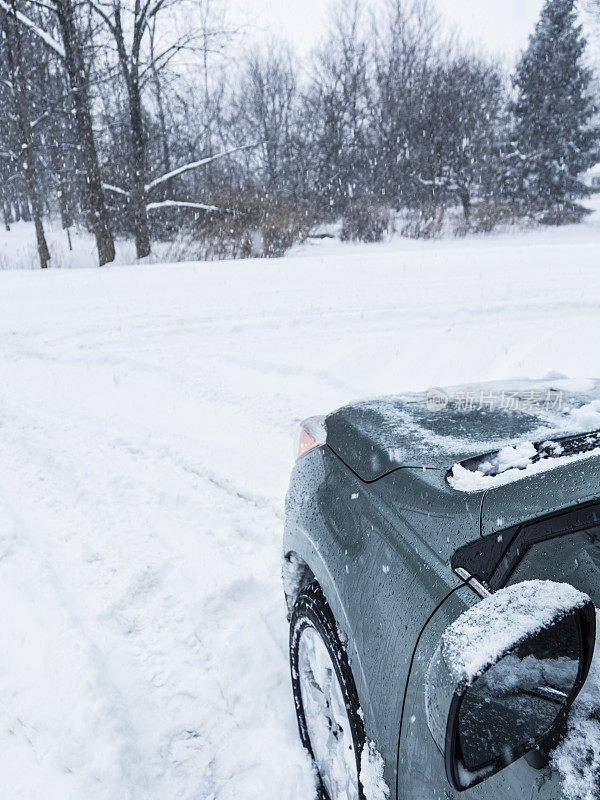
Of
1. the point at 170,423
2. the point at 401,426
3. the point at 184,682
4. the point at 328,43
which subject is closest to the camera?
the point at 401,426

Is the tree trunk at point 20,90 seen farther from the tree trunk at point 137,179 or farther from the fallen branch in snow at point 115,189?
the tree trunk at point 137,179

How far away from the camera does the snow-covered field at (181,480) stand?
2223mm

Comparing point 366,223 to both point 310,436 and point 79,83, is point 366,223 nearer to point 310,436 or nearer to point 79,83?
point 79,83

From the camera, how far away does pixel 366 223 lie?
19.4m

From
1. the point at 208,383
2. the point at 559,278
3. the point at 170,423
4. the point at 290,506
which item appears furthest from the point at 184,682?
the point at 559,278

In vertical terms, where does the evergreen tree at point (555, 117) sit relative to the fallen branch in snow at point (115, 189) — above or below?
above

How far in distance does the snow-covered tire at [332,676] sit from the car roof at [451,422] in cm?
52

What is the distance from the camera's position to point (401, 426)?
201 centimetres

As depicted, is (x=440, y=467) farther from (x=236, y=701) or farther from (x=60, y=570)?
(x=60, y=570)

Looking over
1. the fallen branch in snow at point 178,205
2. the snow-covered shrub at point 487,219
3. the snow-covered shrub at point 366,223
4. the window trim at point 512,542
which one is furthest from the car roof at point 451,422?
the snow-covered shrub at point 487,219

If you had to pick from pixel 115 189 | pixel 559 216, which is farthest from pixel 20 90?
pixel 559 216

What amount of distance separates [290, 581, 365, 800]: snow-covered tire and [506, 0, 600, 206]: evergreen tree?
93.5ft

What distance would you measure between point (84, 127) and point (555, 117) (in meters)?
22.8

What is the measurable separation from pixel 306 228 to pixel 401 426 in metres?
16.2
